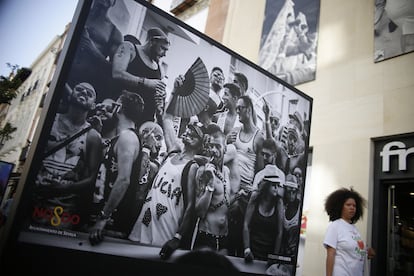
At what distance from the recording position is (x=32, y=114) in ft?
63.5

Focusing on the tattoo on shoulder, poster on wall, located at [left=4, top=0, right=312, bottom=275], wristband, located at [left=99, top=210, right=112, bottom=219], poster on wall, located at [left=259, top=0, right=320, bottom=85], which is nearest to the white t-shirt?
poster on wall, located at [left=4, top=0, right=312, bottom=275]

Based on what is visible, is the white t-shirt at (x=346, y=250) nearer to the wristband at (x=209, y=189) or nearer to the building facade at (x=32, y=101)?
the wristband at (x=209, y=189)

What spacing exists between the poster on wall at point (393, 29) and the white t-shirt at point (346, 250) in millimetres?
3331

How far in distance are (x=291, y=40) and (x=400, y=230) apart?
4.48m

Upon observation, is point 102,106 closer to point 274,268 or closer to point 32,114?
point 274,268

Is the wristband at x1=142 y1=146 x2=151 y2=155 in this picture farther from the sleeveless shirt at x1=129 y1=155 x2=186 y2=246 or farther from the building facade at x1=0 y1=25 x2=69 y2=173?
the building facade at x1=0 y1=25 x2=69 y2=173

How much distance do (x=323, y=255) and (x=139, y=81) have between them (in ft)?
14.3

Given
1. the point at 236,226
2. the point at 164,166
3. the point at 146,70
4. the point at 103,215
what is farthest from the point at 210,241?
the point at 146,70

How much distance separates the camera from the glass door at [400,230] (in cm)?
425

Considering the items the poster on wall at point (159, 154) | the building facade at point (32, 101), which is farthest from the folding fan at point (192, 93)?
the building facade at point (32, 101)

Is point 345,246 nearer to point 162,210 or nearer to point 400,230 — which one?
point 400,230

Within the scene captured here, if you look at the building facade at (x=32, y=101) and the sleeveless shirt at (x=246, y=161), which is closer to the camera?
the sleeveless shirt at (x=246, y=161)

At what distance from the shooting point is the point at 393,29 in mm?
5043

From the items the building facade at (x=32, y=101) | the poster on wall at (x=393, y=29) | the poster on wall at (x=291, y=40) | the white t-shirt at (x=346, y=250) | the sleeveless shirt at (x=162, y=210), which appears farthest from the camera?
the building facade at (x=32, y=101)
